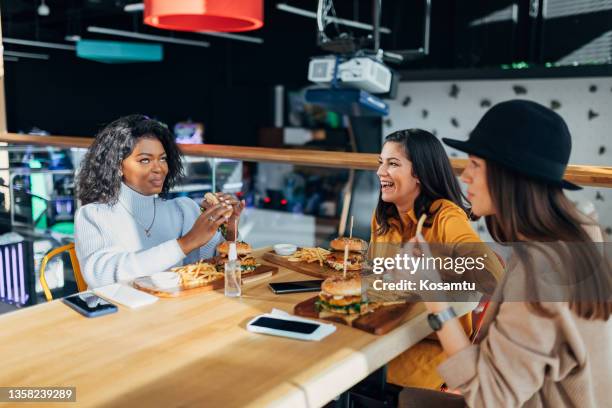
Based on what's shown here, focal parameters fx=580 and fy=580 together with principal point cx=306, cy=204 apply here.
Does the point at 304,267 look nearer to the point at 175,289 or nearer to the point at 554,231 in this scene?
the point at 175,289

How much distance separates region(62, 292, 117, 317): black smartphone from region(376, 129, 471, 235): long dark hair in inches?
46.7

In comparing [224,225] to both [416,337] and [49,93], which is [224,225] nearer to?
[416,337]

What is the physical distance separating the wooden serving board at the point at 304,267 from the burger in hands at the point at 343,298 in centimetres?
43

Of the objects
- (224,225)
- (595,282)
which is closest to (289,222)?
(224,225)

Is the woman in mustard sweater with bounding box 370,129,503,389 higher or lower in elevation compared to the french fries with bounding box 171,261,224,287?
higher

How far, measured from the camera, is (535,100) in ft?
21.9

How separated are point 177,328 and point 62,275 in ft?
7.90

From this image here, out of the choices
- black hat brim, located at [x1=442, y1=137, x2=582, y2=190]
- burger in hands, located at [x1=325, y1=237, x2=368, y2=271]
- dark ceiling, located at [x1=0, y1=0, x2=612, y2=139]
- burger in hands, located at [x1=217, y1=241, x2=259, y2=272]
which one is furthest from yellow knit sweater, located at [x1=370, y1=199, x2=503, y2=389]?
dark ceiling, located at [x1=0, y1=0, x2=612, y2=139]

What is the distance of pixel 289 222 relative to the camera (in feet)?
25.4

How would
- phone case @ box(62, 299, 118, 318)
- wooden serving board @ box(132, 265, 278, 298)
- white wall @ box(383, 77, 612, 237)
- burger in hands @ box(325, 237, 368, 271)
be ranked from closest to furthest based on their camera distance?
phone case @ box(62, 299, 118, 318) → wooden serving board @ box(132, 265, 278, 298) → burger in hands @ box(325, 237, 368, 271) → white wall @ box(383, 77, 612, 237)

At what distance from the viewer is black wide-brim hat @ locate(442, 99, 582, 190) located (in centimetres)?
139

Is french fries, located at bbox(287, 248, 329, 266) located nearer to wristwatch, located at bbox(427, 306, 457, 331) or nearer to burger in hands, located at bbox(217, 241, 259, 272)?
burger in hands, located at bbox(217, 241, 259, 272)

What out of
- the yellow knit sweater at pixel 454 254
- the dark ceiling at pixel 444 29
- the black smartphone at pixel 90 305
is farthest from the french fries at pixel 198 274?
the dark ceiling at pixel 444 29

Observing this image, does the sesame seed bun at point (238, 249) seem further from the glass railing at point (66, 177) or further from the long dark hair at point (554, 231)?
the long dark hair at point (554, 231)
